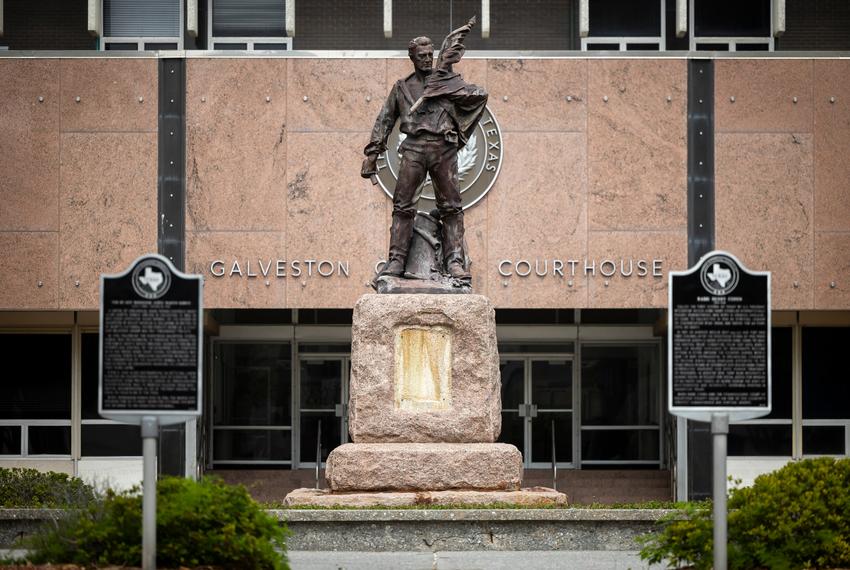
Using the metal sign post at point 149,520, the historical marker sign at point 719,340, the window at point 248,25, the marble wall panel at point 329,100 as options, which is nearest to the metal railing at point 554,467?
the marble wall panel at point 329,100

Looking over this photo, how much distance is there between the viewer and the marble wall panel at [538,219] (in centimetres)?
2795

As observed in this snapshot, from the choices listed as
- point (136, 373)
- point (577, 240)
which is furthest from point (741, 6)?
point (136, 373)

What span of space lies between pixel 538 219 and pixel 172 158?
6.83 m

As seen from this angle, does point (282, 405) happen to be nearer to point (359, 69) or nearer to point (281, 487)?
point (281, 487)

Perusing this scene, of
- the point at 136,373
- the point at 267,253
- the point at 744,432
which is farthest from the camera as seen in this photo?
the point at 744,432

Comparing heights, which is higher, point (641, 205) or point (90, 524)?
point (641, 205)

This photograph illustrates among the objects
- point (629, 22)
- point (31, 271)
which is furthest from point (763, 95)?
point (31, 271)

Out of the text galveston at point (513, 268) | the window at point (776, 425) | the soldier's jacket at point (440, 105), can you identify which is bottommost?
the window at point (776, 425)

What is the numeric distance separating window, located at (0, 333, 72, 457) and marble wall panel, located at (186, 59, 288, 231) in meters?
4.60

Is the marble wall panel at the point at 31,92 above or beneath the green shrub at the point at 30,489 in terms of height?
above

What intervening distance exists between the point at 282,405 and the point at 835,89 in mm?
12565

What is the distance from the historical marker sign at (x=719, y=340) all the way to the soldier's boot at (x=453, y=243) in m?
5.80

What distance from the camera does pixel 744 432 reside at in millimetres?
29781

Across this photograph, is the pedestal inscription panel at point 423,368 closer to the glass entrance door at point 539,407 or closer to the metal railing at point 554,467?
the metal railing at point 554,467
